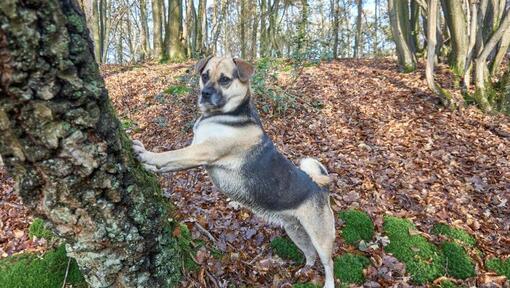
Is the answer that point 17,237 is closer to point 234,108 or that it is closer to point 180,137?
point 234,108

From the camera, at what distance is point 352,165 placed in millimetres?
7473

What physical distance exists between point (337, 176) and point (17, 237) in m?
5.13

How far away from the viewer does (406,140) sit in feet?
28.2

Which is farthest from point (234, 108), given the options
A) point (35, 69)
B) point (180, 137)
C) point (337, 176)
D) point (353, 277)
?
point (180, 137)

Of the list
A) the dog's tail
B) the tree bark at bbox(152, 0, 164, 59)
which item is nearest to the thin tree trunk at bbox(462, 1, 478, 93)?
the dog's tail

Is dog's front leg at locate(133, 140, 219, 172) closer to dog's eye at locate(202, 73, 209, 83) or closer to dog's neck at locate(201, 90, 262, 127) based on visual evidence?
dog's neck at locate(201, 90, 262, 127)

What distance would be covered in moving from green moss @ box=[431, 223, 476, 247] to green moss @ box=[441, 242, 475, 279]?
0.73 ft

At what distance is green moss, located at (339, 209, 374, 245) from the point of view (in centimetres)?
527

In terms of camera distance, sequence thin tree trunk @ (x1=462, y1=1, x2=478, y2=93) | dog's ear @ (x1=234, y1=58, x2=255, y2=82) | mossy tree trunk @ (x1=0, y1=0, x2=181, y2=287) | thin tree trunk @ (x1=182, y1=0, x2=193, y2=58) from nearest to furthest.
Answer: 1. mossy tree trunk @ (x1=0, y1=0, x2=181, y2=287)
2. dog's ear @ (x1=234, y1=58, x2=255, y2=82)
3. thin tree trunk @ (x1=462, y1=1, x2=478, y2=93)
4. thin tree trunk @ (x1=182, y1=0, x2=193, y2=58)

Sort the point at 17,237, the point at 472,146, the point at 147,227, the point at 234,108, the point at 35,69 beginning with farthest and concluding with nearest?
the point at 472,146 → the point at 17,237 → the point at 234,108 → the point at 147,227 → the point at 35,69

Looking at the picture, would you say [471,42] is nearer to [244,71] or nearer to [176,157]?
[244,71]

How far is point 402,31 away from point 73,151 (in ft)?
46.6

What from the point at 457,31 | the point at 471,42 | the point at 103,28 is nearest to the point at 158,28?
the point at 103,28

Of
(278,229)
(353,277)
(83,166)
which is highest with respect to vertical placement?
(83,166)
